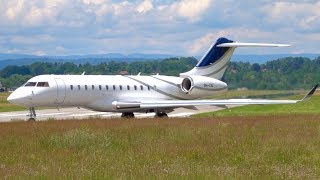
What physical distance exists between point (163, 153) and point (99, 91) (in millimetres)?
22639

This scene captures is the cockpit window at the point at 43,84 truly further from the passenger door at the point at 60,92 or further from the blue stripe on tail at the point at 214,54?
the blue stripe on tail at the point at 214,54

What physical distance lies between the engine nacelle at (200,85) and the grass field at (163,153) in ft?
53.4

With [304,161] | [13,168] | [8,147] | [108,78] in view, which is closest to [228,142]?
[304,161]

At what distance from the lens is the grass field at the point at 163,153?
14422 millimetres

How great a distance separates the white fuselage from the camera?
3781cm

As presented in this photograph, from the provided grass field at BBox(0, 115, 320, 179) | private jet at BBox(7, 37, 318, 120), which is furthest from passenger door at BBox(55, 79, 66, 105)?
grass field at BBox(0, 115, 320, 179)

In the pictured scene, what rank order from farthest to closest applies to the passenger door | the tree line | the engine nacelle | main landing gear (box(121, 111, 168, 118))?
the tree line
the engine nacelle
main landing gear (box(121, 111, 168, 118))
the passenger door

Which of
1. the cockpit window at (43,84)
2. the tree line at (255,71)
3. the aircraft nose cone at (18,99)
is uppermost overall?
the cockpit window at (43,84)

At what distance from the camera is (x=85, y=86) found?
131 feet

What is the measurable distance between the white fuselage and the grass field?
36.2 feet

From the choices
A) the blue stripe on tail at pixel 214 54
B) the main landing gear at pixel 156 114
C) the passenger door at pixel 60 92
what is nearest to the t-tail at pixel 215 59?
the blue stripe on tail at pixel 214 54

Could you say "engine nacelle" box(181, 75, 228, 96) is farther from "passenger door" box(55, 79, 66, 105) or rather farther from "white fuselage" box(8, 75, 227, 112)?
"passenger door" box(55, 79, 66, 105)

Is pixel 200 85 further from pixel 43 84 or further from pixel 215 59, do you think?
pixel 43 84

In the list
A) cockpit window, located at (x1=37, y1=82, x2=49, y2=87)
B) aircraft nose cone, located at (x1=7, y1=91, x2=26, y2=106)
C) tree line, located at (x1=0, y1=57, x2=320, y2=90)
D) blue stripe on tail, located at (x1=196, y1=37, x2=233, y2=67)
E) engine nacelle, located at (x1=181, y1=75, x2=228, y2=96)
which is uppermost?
blue stripe on tail, located at (x1=196, y1=37, x2=233, y2=67)
